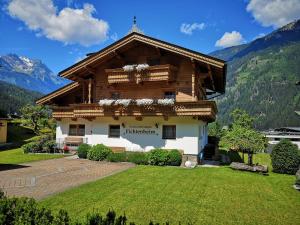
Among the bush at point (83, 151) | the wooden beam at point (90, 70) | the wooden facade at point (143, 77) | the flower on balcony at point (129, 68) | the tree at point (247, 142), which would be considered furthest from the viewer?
the wooden beam at point (90, 70)

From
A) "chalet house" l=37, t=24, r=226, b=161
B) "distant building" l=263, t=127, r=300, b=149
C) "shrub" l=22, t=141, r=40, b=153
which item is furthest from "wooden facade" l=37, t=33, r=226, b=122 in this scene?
"distant building" l=263, t=127, r=300, b=149

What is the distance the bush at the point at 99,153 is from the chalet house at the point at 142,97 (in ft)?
5.45

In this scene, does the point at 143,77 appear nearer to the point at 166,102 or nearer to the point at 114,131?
the point at 166,102

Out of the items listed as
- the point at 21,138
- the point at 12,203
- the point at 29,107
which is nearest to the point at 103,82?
the point at 12,203

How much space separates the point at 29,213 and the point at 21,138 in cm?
4566

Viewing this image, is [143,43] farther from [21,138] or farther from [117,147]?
[21,138]

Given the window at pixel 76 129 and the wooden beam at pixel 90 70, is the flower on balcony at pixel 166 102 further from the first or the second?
the window at pixel 76 129

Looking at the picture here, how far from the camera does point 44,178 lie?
1502 centimetres

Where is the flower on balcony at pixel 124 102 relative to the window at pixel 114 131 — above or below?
above

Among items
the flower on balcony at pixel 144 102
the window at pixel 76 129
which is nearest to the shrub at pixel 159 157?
the flower on balcony at pixel 144 102

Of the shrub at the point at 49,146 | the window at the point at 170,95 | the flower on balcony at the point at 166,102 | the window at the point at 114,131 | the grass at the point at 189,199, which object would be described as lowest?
the grass at the point at 189,199

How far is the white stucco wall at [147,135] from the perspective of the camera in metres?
22.5

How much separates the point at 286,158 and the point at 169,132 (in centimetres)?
880

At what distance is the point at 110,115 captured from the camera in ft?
80.6
